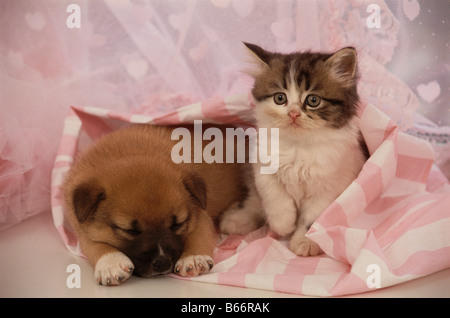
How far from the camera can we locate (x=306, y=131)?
5.96ft

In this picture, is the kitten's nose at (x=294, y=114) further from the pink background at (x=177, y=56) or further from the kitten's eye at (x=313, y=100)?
the pink background at (x=177, y=56)

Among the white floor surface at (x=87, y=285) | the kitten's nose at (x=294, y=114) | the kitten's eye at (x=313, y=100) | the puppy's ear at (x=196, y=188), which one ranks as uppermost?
the kitten's eye at (x=313, y=100)

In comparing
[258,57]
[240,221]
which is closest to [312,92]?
[258,57]

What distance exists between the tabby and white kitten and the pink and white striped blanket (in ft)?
0.28

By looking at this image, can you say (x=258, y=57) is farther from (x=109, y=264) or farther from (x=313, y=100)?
(x=109, y=264)

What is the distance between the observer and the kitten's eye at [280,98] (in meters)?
1.85

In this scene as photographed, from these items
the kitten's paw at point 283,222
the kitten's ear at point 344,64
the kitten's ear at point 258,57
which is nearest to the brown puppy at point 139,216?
the kitten's paw at point 283,222

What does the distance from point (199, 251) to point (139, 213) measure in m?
0.29

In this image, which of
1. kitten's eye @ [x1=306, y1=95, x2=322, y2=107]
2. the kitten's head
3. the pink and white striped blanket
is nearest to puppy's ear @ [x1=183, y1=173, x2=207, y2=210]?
the pink and white striped blanket

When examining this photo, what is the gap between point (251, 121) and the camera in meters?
2.27

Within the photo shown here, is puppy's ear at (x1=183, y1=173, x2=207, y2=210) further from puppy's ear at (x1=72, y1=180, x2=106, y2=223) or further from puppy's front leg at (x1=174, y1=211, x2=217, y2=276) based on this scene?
puppy's ear at (x1=72, y1=180, x2=106, y2=223)

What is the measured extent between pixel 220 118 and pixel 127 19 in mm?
731

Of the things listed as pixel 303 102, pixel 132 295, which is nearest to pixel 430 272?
pixel 303 102

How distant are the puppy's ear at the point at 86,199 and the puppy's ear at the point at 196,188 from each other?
0.32 m
